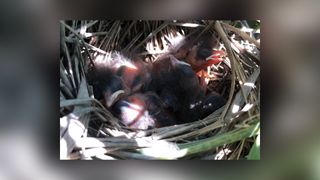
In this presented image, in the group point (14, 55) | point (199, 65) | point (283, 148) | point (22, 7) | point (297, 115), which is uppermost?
point (22, 7)

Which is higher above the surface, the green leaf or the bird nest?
the bird nest

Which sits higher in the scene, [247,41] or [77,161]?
[247,41]

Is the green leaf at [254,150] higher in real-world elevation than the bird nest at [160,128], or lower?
lower

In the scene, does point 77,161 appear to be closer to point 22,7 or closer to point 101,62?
point 101,62

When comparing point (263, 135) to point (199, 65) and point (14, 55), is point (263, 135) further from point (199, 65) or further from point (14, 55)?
point (14, 55)

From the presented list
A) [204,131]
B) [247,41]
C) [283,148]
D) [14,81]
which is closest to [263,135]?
[283,148]

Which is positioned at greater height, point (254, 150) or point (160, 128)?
point (160, 128)

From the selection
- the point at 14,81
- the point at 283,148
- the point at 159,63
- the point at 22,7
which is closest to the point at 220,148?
the point at 283,148
